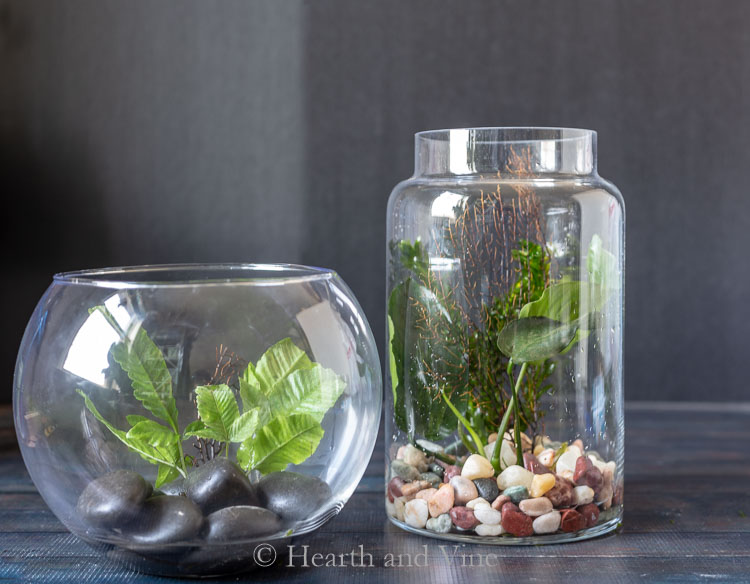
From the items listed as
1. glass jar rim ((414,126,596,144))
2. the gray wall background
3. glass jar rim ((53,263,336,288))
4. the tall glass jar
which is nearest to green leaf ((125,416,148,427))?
glass jar rim ((53,263,336,288))

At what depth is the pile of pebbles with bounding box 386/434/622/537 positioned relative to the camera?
720mm

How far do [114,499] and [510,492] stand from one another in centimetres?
32

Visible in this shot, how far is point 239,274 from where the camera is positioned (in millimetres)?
782

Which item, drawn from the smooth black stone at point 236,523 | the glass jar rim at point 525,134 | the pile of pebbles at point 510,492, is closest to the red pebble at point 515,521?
the pile of pebbles at point 510,492

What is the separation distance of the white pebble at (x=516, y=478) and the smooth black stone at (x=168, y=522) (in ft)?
0.86

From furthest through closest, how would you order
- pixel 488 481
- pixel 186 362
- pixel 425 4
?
pixel 425 4 < pixel 488 481 < pixel 186 362

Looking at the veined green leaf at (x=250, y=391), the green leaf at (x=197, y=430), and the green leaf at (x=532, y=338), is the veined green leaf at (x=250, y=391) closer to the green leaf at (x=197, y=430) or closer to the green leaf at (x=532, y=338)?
the green leaf at (x=197, y=430)

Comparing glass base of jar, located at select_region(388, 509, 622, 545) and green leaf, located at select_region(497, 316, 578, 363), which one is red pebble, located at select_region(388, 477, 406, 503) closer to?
glass base of jar, located at select_region(388, 509, 622, 545)

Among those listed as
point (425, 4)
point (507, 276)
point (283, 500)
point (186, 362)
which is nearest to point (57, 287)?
point (186, 362)

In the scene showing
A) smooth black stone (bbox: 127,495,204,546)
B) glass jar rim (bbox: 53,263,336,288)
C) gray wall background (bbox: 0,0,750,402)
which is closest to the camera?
smooth black stone (bbox: 127,495,204,546)

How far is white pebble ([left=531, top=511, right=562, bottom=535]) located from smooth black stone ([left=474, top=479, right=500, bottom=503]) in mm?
40

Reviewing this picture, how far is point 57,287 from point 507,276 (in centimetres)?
37

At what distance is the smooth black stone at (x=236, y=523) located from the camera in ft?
1.97

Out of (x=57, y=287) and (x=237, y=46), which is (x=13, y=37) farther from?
(x=57, y=287)
